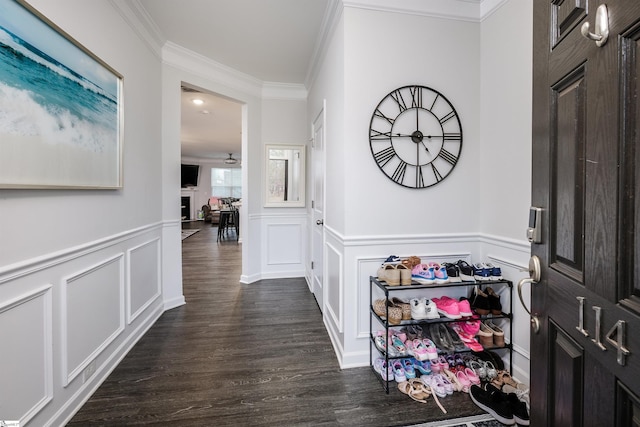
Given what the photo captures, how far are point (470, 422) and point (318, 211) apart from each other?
7.01 ft

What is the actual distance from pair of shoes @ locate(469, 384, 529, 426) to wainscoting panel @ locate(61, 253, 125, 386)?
229 centimetres

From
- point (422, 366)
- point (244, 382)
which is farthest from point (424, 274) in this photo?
point (244, 382)

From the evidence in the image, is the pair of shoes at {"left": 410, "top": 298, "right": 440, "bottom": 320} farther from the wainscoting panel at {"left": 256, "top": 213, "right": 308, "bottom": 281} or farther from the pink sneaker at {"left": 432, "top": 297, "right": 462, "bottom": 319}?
the wainscoting panel at {"left": 256, "top": 213, "right": 308, "bottom": 281}

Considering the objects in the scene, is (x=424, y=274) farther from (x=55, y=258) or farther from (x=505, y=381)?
(x=55, y=258)

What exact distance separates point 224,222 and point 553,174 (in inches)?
313

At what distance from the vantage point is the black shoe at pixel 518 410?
1452 millimetres

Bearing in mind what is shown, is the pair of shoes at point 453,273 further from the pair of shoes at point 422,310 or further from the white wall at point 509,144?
the white wall at point 509,144

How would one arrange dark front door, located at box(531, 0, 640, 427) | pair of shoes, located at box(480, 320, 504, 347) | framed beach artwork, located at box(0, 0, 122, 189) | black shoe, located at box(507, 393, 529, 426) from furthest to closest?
pair of shoes, located at box(480, 320, 504, 347), black shoe, located at box(507, 393, 529, 426), framed beach artwork, located at box(0, 0, 122, 189), dark front door, located at box(531, 0, 640, 427)

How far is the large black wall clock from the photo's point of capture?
1.96m

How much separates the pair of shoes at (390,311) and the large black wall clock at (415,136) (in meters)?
0.84

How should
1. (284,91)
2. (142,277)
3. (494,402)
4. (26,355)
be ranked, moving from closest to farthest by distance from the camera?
1. (26,355)
2. (494,402)
3. (142,277)
4. (284,91)

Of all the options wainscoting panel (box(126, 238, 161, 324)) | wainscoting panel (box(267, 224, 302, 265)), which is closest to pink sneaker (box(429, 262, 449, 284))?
wainscoting panel (box(126, 238, 161, 324))

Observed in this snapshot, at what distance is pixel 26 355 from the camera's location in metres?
1.30

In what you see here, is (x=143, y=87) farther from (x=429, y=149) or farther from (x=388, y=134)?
(x=429, y=149)
